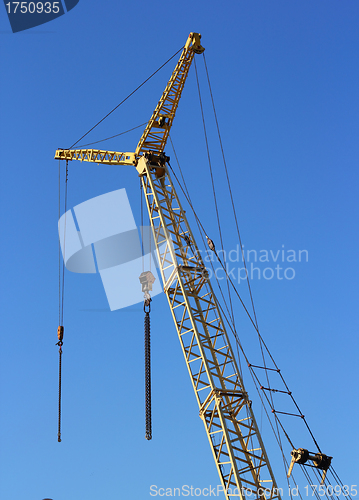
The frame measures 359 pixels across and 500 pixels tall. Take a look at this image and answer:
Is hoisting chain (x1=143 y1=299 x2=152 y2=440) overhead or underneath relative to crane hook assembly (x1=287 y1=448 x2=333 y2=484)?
overhead

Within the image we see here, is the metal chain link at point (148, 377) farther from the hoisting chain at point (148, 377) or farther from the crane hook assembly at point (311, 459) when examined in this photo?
the crane hook assembly at point (311, 459)

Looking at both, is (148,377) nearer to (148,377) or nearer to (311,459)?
(148,377)

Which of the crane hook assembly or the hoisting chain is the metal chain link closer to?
the hoisting chain

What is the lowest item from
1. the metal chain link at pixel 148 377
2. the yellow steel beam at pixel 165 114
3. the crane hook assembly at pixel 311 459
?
the crane hook assembly at pixel 311 459

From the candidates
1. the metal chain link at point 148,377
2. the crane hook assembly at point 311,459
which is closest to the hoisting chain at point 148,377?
the metal chain link at point 148,377

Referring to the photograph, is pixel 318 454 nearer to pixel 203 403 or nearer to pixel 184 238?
pixel 203 403

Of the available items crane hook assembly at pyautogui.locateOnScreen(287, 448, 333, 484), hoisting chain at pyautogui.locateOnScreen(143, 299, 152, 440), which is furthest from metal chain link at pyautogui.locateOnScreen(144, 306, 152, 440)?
crane hook assembly at pyautogui.locateOnScreen(287, 448, 333, 484)

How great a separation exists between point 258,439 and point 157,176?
62.3 ft

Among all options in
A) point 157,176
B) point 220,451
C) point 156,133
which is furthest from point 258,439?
point 156,133

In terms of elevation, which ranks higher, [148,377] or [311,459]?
[148,377]

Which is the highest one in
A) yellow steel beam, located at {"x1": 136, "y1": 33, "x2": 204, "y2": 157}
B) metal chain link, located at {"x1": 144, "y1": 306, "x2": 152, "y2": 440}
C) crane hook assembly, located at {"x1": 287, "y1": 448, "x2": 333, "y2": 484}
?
yellow steel beam, located at {"x1": 136, "y1": 33, "x2": 204, "y2": 157}

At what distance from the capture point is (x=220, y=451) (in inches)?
1345

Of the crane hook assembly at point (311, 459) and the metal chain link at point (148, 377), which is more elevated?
the metal chain link at point (148, 377)

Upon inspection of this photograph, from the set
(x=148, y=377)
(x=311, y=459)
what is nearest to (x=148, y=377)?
(x=148, y=377)
